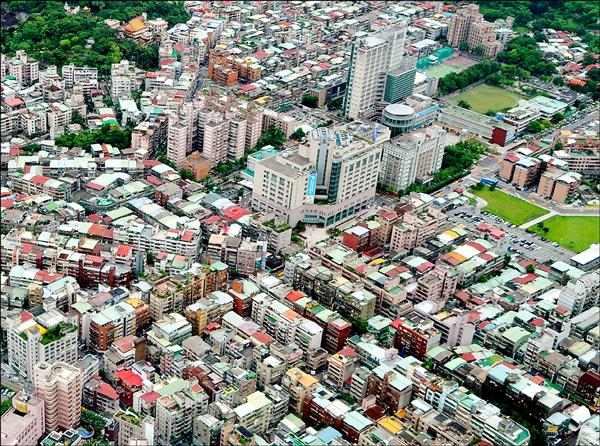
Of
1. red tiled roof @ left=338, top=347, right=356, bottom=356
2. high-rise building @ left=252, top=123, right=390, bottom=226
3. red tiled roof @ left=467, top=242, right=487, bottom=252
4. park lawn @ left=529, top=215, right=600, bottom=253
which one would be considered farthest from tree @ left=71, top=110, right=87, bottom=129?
park lawn @ left=529, top=215, right=600, bottom=253

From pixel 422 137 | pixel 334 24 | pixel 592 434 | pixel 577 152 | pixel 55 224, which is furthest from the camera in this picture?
pixel 334 24

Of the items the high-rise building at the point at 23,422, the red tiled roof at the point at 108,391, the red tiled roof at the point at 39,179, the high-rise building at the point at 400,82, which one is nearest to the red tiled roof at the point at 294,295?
the red tiled roof at the point at 108,391

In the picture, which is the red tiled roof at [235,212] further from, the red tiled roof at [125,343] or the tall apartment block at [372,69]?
the tall apartment block at [372,69]

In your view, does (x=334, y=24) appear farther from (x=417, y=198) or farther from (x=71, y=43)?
(x=417, y=198)

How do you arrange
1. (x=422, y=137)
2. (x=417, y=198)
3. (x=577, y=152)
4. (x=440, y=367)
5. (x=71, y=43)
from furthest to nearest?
(x=71, y=43), (x=577, y=152), (x=422, y=137), (x=417, y=198), (x=440, y=367)

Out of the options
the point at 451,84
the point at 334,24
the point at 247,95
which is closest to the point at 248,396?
the point at 247,95

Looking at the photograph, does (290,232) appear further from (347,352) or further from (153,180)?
(347,352)

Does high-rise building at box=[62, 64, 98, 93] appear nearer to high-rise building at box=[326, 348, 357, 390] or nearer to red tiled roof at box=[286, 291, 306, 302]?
red tiled roof at box=[286, 291, 306, 302]

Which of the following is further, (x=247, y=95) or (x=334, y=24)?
(x=334, y=24)
